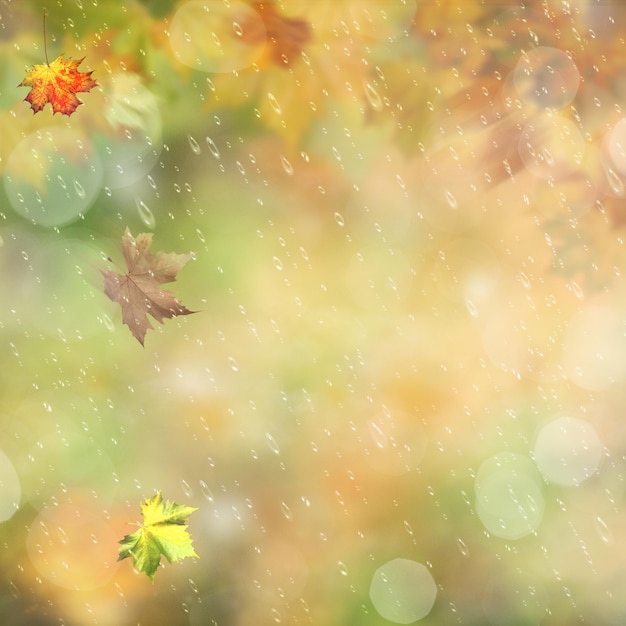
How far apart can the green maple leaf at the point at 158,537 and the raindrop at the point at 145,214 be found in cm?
55

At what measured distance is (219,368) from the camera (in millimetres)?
1407

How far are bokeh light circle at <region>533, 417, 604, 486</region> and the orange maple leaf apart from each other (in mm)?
1200

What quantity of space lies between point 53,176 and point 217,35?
467mm

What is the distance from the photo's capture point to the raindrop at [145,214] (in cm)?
142

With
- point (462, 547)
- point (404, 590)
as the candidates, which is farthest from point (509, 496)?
point (404, 590)

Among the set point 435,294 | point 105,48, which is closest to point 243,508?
point 435,294

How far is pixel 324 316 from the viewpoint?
1413mm

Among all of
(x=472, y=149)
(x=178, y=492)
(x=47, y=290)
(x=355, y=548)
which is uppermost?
(x=472, y=149)

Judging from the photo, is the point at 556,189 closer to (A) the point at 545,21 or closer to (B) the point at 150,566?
(A) the point at 545,21

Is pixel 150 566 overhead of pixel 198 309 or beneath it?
beneath

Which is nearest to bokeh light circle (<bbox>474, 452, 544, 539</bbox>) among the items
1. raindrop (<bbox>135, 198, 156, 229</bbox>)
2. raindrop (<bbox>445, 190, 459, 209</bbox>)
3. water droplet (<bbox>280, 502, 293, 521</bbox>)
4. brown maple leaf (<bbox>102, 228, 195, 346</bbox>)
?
water droplet (<bbox>280, 502, 293, 521</bbox>)

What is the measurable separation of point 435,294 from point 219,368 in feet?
1.57

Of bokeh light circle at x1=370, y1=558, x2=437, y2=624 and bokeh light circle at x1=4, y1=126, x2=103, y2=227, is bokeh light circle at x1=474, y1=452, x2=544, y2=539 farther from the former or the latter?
bokeh light circle at x1=4, y1=126, x2=103, y2=227

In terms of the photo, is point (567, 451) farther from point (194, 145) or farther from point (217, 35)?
point (217, 35)
